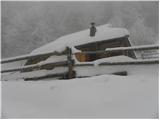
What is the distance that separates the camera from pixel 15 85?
762 cm

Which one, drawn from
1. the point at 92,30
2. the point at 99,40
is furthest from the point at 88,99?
the point at 99,40

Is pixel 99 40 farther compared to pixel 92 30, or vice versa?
pixel 99 40

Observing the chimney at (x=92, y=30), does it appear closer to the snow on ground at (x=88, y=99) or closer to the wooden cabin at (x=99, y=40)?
the wooden cabin at (x=99, y=40)

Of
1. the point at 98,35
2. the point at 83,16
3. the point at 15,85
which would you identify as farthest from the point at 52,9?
the point at 15,85

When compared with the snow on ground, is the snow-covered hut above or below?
above

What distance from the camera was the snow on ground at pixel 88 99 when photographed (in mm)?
5102

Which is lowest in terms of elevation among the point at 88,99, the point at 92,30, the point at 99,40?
the point at 88,99

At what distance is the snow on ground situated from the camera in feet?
16.7

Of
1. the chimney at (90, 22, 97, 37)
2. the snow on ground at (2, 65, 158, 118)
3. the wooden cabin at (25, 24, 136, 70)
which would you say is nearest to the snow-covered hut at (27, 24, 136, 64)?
the wooden cabin at (25, 24, 136, 70)

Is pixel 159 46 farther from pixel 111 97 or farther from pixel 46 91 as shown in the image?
pixel 46 91

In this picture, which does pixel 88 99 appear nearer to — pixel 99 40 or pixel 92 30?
pixel 92 30

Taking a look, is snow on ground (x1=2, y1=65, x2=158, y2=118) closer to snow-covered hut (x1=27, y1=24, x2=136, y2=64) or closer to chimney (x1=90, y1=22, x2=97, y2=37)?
snow-covered hut (x1=27, y1=24, x2=136, y2=64)

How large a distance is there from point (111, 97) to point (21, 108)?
1885 millimetres

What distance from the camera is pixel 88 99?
573cm
